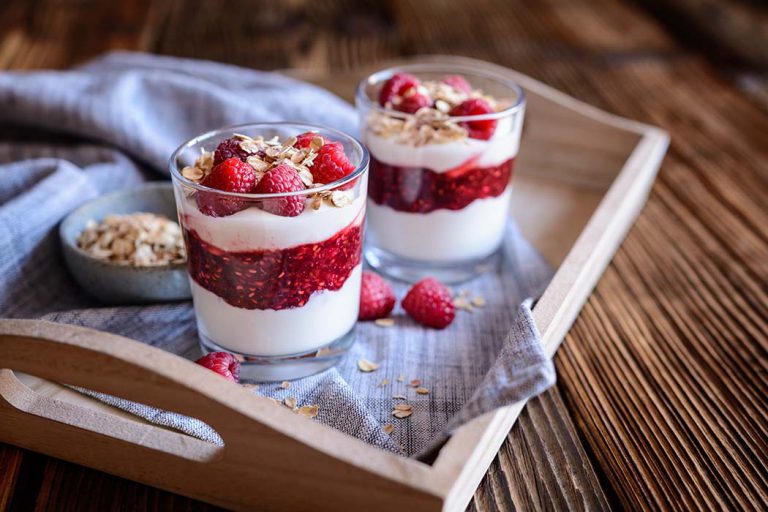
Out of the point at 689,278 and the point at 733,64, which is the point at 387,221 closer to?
the point at 689,278

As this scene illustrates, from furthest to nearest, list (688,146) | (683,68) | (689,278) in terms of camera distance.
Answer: (683,68) → (688,146) → (689,278)

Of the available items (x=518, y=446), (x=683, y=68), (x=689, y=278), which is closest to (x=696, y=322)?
(x=689, y=278)

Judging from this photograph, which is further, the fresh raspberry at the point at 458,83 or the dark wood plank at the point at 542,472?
the fresh raspberry at the point at 458,83

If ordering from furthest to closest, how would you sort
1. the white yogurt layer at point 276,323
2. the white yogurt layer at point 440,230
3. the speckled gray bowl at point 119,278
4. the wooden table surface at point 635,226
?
the white yogurt layer at point 440,230 → the speckled gray bowl at point 119,278 → the white yogurt layer at point 276,323 → the wooden table surface at point 635,226

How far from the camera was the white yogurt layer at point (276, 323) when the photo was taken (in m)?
0.81

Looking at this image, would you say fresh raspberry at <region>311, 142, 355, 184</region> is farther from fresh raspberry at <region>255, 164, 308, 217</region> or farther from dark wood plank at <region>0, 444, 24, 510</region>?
dark wood plank at <region>0, 444, 24, 510</region>

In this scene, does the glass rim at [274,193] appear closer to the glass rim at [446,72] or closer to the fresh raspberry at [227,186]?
the fresh raspberry at [227,186]

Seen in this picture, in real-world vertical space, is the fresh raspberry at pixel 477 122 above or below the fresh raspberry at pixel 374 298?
above

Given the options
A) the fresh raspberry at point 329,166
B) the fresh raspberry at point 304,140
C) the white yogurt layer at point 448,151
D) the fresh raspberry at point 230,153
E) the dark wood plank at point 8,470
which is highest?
the fresh raspberry at point 329,166

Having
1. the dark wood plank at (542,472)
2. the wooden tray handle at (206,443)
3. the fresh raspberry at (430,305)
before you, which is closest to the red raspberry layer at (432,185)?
the fresh raspberry at (430,305)

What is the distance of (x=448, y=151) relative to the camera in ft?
3.14

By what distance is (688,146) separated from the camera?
57.7 inches

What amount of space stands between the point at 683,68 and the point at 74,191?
141cm

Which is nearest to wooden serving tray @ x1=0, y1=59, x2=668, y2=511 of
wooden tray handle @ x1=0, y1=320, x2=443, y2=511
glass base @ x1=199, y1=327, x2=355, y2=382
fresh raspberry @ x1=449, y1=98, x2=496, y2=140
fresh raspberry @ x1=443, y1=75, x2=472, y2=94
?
wooden tray handle @ x1=0, y1=320, x2=443, y2=511
